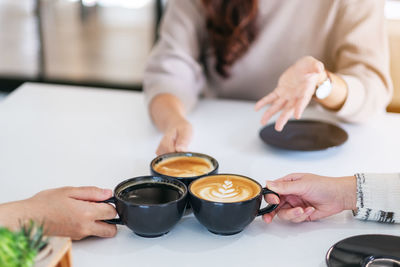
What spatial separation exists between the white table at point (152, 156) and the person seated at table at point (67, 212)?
0.03 m

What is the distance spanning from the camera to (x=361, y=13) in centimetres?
148

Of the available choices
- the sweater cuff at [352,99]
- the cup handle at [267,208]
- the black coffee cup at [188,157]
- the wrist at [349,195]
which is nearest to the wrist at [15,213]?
the black coffee cup at [188,157]

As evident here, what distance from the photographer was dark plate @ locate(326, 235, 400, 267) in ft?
2.51

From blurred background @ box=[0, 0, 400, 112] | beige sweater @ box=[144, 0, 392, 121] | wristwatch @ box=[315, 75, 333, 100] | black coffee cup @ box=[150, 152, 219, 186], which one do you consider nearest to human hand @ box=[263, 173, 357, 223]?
black coffee cup @ box=[150, 152, 219, 186]

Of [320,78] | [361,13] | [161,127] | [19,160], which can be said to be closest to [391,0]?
[361,13]

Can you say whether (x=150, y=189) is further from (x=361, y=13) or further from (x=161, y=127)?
(x=361, y=13)

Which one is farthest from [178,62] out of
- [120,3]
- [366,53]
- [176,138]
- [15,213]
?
[120,3]

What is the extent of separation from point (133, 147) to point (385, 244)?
0.62m

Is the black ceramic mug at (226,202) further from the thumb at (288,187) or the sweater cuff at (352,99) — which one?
the sweater cuff at (352,99)

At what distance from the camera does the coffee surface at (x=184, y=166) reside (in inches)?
38.3

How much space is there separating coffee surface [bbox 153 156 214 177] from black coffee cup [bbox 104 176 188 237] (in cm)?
9

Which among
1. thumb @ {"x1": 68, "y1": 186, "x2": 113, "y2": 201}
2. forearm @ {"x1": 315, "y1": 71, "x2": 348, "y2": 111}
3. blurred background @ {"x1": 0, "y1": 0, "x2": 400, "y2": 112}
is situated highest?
forearm @ {"x1": 315, "y1": 71, "x2": 348, "y2": 111}

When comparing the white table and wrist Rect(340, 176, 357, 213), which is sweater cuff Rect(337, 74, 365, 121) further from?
wrist Rect(340, 176, 357, 213)

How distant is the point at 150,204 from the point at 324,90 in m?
0.62
